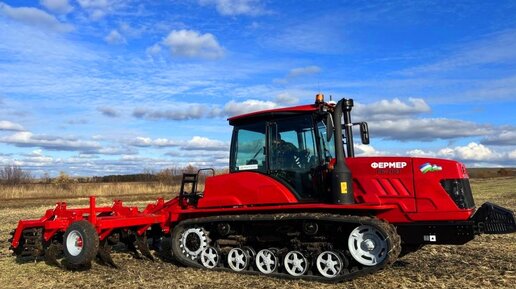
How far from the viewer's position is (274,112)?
8.99m

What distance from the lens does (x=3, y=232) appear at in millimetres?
15812

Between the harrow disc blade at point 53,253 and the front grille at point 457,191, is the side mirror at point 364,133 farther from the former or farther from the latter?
the harrow disc blade at point 53,253

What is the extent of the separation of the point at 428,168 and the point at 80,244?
245 inches

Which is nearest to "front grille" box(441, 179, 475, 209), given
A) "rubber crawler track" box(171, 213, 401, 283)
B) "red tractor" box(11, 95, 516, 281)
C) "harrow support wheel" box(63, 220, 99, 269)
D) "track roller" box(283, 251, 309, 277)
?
"red tractor" box(11, 95, 516, 281)

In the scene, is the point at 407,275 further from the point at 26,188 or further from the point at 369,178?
the point at 26,188

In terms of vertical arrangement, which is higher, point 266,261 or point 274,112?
point 274,112

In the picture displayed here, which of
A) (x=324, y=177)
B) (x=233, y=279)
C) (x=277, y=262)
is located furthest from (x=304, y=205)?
(x=233, y=279)

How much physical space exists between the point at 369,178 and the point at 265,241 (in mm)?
2117

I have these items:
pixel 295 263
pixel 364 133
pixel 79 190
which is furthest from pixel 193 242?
pixel 79 190

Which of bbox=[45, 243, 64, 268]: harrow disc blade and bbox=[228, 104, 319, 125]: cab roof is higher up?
bbox=[228, 104, 319, 125]: cab roof

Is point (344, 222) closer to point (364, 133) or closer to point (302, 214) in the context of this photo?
point (302, 214)

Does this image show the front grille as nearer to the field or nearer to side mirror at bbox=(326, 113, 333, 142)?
the field

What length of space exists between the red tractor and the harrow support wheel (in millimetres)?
19

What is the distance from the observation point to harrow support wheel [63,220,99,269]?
9070 mm
